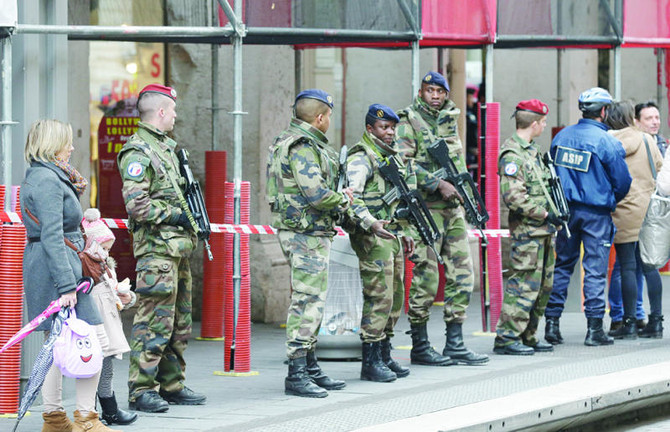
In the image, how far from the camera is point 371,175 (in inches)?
346

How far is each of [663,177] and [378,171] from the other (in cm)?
287

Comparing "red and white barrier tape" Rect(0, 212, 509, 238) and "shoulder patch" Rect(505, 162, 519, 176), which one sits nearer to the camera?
"red and white barrier tape" Rect(0, 212, 509, 238)

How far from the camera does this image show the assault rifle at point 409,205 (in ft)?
28.9

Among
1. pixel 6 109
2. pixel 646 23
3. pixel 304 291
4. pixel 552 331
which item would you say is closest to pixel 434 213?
pixel 304 291

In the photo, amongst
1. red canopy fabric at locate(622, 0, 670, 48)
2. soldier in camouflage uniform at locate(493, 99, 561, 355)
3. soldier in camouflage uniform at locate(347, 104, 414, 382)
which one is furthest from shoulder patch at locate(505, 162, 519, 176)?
red canopy fabric at locate(622, 0, 670, 48)

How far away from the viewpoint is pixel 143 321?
7.66 m

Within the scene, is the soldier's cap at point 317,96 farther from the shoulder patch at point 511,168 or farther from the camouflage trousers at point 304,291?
the shoulder patch at point 511,168

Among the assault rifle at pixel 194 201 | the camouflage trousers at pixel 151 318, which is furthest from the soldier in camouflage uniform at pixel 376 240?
the camouflage trousers at pixel 151 318

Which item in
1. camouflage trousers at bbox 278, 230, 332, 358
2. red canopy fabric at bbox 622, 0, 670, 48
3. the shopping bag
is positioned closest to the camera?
camouflage trousers at bbox 278, 230, 332, 358

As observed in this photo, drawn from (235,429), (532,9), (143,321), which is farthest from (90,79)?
(235,429)

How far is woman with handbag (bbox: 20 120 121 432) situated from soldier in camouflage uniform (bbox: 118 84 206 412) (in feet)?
1.91

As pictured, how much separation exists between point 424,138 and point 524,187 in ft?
3.14

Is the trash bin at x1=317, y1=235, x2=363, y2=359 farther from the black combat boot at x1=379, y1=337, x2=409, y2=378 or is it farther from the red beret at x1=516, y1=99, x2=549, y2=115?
the red beret at x1=516, y1=99, x2=549, y2=115

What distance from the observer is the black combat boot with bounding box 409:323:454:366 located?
9.64m
